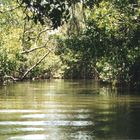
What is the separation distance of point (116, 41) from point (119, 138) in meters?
27.6

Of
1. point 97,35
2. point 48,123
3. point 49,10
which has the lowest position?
point 48,123

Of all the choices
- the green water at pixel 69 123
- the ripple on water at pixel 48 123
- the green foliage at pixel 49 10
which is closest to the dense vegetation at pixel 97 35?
the green foliage at pixel 49 10

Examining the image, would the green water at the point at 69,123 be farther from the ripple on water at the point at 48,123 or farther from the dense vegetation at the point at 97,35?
the dense vegetation at the point at 97,35

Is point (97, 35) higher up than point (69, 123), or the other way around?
point (97, 35)

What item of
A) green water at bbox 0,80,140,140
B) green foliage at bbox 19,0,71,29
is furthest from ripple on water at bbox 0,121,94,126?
green foliage at bbox 19,0,71,29

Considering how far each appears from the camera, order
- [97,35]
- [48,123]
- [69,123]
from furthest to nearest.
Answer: [97,35], [48,123], [69,123]

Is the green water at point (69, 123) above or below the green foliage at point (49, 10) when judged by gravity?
below

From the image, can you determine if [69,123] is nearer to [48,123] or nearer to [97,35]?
[48,123]

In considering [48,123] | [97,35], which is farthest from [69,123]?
[97,35]

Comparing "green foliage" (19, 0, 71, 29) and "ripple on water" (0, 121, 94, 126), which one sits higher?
"green foliage" (19, 0, 71, 29)

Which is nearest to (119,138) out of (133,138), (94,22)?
(133,138)

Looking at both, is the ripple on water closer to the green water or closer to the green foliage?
the green water

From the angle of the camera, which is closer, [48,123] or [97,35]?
[48,123]

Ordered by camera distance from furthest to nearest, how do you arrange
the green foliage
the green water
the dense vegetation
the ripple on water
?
the dense vegetation
the ripple on water
the green water
the green foliage
